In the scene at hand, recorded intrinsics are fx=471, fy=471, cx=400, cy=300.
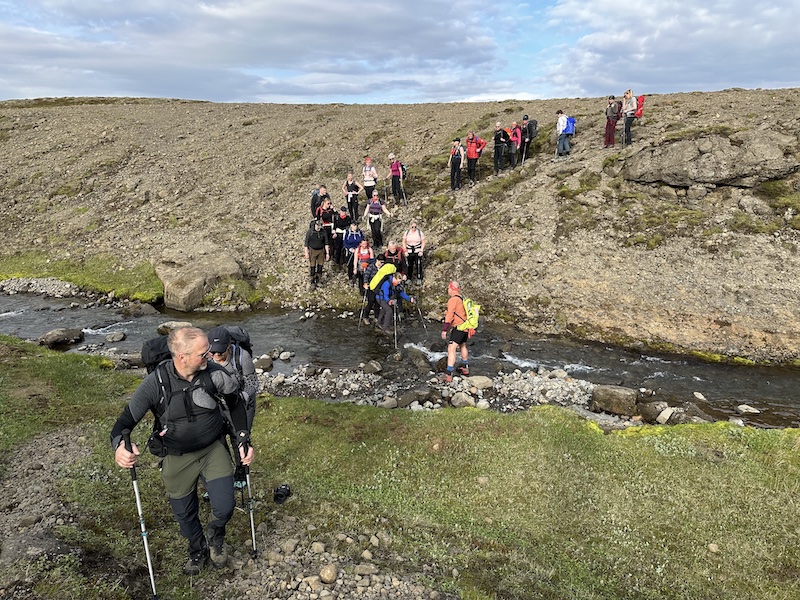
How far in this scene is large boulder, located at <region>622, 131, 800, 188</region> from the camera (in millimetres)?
26547

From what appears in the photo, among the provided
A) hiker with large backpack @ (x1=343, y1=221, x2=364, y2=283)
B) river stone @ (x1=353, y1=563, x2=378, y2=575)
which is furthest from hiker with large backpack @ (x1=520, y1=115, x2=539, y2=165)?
river stone @ (x1=353, y1=563, x2=378, y2=575)

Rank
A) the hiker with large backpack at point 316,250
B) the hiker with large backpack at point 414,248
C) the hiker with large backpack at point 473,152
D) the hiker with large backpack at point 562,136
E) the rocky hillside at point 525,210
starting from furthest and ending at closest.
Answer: the hiker with large backpack at point 562,136 → the hiker with large backpack at point 473,152 → the hiker with large backpack at point 316,250 → the hiker with large backpack at point 414,248 → the rocky hillside at point 525,210

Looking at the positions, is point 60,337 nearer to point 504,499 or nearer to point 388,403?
point 388,403

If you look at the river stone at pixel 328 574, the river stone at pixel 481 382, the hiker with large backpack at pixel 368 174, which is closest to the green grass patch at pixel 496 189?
the hiker with large backpack at pixel 368 174

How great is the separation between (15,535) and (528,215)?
28.5 meters

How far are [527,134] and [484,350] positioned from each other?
2055cm

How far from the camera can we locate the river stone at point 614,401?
669 inches

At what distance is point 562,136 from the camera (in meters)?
34.8

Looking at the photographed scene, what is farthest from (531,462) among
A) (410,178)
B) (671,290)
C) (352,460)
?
(410,178)

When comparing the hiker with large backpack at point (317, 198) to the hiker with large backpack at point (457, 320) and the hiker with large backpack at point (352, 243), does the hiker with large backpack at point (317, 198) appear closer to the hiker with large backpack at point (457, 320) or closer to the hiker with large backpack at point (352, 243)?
the hiker with large backpack at point (352, 243)

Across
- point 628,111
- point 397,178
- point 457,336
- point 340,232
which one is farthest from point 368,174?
point 628,111

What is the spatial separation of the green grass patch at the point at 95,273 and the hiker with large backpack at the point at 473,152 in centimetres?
2266

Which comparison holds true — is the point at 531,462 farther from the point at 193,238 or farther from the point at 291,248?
the point at 193,238

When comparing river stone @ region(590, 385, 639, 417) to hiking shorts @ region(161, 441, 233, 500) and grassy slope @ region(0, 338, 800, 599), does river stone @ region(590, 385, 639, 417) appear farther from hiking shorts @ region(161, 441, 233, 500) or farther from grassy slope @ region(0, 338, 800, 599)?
hiking shorts @ region(161, 441, 233, 500)
